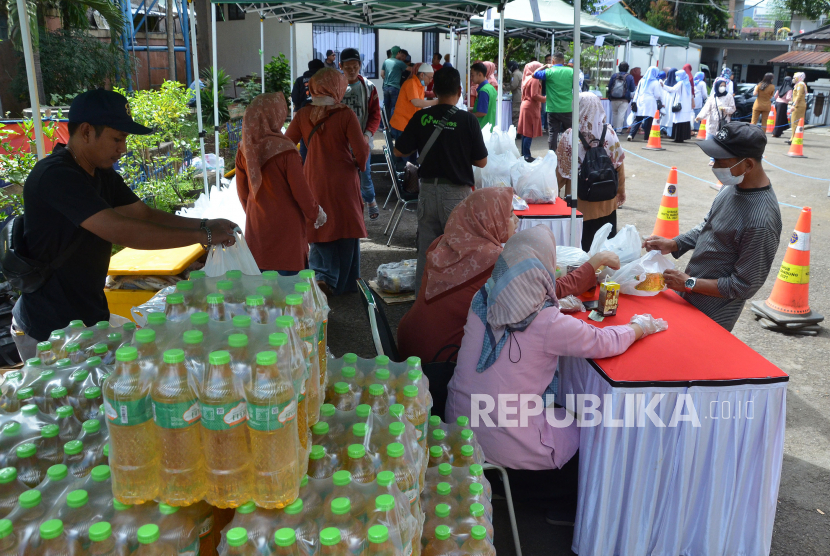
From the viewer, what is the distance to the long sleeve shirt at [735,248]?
305cm

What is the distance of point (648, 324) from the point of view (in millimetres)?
2834

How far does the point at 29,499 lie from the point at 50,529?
14 centimetres

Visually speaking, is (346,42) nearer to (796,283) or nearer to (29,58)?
(796,283)

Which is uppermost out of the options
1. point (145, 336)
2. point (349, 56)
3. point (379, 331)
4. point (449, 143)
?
point (349, 56)

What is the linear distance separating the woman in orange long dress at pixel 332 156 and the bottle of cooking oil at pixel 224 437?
3.51 meters

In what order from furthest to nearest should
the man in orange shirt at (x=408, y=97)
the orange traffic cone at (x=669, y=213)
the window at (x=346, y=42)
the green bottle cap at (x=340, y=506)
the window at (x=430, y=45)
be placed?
the window at (x=430, y=45)
the window at (x=346, y=42)
the man in orange shirt at (x=408, y=97)
the orange traffic cone at (x=669, y=213)
the green bottle cap at (x=340, y=506)

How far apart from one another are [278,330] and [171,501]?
1.57 ft

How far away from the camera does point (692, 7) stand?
145ft

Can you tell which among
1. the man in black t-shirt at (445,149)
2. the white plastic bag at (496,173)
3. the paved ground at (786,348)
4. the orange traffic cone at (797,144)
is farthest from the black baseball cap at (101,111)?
the orange traffic cone at (797,144)

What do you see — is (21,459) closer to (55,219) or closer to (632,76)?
(55,219)

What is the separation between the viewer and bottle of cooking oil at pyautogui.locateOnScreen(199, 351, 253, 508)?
1456 millimetres

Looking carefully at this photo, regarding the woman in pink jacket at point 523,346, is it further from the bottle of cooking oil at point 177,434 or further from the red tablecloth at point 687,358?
the bottle of cooking oil at point 177,434

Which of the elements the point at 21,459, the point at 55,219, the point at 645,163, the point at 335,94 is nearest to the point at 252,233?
the point at 335,94

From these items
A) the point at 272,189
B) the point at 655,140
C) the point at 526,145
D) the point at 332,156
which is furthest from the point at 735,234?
the point at 655,140
